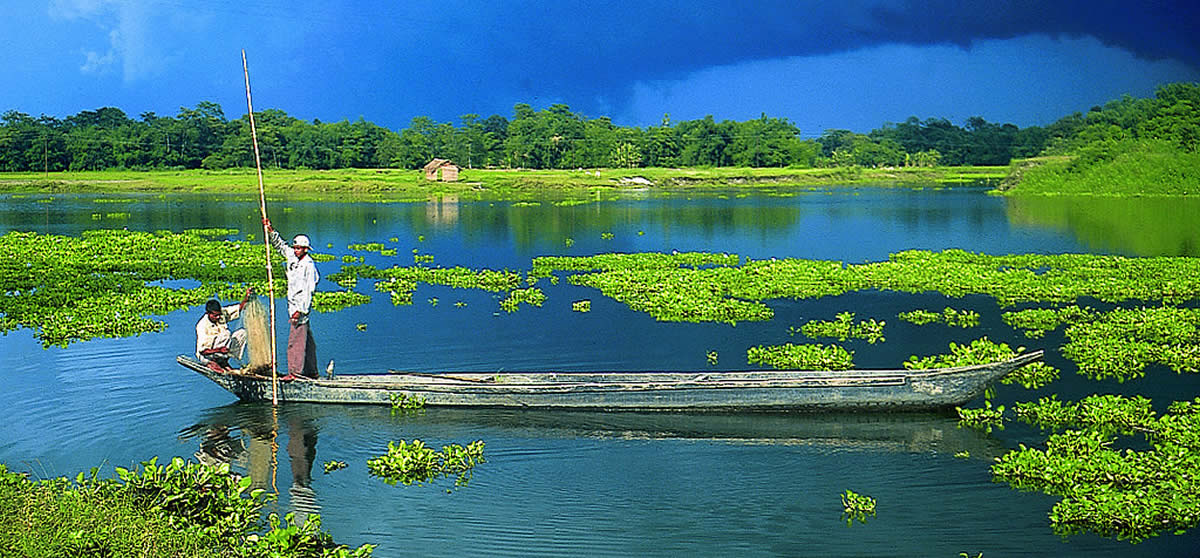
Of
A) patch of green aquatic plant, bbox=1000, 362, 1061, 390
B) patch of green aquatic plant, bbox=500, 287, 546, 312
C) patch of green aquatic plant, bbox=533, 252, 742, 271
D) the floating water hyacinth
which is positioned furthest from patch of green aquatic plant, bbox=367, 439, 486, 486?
patch of green aquatic plant, bbox=533, 252, 742, 271

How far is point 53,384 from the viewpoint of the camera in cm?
1636

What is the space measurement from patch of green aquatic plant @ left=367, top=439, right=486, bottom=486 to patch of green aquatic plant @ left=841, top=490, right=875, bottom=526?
4.23 metres

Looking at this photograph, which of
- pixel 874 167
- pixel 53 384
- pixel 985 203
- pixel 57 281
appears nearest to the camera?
pixel 53 384

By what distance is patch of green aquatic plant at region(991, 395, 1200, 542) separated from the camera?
1045 cm

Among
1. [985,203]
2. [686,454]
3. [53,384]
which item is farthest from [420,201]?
[686,454]

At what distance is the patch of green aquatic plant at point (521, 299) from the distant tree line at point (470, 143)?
92440 mm

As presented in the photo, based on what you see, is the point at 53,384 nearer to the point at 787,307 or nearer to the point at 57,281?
the point at 57,281

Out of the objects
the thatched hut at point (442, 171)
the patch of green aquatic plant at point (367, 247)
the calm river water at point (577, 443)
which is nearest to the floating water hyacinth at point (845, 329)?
the calm river water at point (577, 443)

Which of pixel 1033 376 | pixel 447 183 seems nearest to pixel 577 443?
pixel 1033 376

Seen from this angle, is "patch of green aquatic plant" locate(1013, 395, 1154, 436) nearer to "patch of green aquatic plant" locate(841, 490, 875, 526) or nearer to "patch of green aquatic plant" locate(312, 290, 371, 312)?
"patch of green aquatic plant" locate(841, 490, 875, 526)

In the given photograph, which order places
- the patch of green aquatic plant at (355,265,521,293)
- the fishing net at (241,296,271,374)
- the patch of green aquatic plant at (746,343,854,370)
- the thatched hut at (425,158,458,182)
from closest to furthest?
the fishing net at (241,296,271,374) → the patch of green aquatic plant at (746,343,854,370) → the patch of green aquatic plant at (355,265,521,293) → the thatched hut at (425,158,458,182)

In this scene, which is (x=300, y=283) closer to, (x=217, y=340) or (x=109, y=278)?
(x=217, y=340)

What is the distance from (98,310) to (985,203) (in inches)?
2258

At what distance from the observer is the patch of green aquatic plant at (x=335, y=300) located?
23.7 metres
